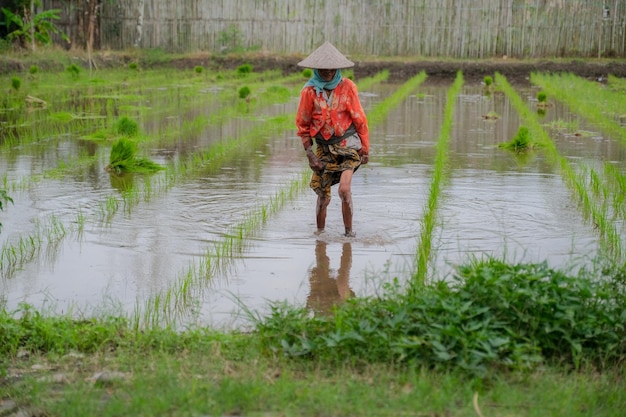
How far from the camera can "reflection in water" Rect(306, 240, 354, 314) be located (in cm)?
501

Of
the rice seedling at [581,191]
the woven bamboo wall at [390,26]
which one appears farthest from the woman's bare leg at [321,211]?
the woven bamboo wall at [390,26]

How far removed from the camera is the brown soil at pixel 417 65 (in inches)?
907

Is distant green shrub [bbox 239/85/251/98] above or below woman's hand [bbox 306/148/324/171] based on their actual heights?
above

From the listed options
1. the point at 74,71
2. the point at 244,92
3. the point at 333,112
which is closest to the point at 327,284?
the point at 333,112

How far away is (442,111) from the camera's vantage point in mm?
15289

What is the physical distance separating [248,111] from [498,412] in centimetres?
1205

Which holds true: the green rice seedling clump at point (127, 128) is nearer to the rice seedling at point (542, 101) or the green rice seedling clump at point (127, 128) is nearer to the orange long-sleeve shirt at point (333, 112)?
the orange long-sleeve shirt at point (333, 112)

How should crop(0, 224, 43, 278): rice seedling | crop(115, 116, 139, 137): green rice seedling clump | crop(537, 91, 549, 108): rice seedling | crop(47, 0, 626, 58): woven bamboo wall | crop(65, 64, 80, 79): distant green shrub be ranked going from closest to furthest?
crop(0, 224, 43, 278): rice seedling, crop(115, 116, 139, 137): green rice seedling clump, crop(537, 91, 549, 108): rice seedling, crop(65, 64, 80, 79): distant green shrub, crop(47, 0, 626, 58): woven bamboo wall

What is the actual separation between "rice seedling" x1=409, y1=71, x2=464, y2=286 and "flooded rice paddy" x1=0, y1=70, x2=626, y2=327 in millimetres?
77

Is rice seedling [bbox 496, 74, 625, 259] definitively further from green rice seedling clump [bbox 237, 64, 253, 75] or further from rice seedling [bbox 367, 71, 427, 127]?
green rice seedling clump [bbox 237, 64, 253, 75]

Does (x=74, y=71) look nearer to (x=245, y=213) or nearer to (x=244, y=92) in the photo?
(x=244, y=92)

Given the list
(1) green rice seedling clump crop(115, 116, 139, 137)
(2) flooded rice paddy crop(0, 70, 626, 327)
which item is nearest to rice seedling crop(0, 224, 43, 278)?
(2) flooded rice paddy crop(0, 70, 626, 327)

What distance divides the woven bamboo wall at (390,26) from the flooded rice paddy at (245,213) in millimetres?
11005

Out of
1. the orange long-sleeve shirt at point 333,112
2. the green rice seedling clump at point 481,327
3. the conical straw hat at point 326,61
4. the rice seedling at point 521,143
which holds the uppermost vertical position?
the conical straw hat at point 326,61
